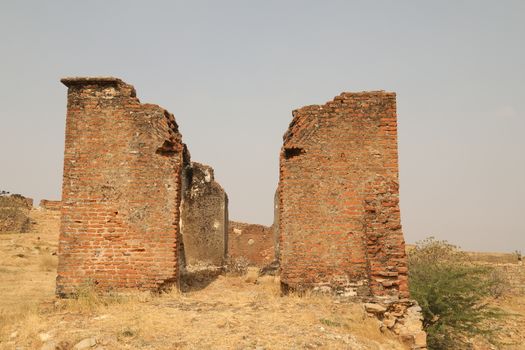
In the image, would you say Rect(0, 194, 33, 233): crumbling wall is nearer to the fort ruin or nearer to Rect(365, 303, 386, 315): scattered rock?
the fort ruin

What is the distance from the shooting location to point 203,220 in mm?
12117

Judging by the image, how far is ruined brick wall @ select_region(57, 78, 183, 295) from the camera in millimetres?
8016

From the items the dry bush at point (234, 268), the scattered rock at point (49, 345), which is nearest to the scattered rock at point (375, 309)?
the dry bush at point (234, 268)

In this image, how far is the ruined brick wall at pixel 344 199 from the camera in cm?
779

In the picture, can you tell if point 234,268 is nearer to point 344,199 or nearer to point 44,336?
point 344,199

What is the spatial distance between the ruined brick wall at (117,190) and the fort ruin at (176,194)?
18 mm

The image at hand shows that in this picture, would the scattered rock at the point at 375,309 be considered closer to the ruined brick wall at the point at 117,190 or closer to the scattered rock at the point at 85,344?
the ruined brick wall at the point at 117,190

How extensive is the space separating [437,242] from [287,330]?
11.4 metres

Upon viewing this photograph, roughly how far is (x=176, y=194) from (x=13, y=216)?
18471 mm

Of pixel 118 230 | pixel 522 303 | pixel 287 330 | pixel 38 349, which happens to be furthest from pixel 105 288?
pixel 522 303

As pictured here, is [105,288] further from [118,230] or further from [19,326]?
[19,326]

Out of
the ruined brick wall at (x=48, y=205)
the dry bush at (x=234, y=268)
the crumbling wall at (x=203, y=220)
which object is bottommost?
the dry bush at (x=234, y=268)

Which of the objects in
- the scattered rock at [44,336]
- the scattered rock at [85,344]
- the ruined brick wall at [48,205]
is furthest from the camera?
the ruined brick wall at [48,205]

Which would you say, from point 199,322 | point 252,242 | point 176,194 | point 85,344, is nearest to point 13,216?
point 252,242
